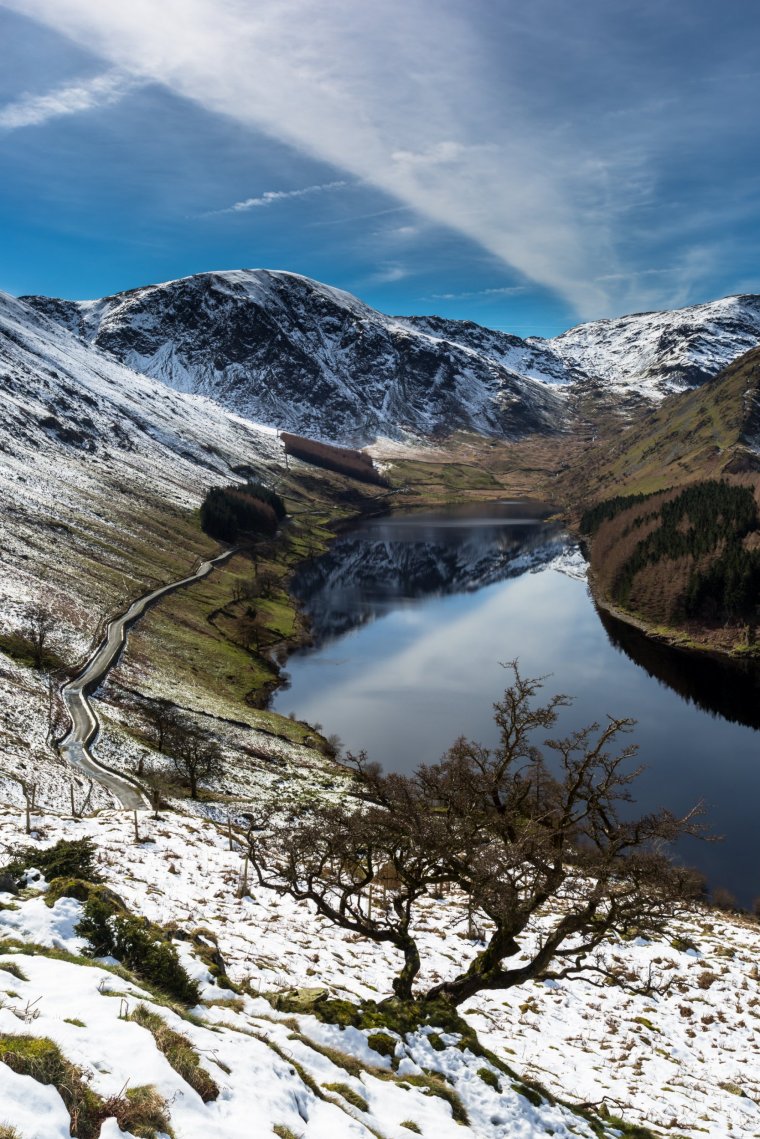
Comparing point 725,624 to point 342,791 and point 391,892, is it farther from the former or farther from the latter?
point 391,892

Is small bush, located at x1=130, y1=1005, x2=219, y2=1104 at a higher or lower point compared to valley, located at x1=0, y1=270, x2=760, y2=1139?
higher

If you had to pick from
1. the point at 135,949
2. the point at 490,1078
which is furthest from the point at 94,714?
the point at 490,1078

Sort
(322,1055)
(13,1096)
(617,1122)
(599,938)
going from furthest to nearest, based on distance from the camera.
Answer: (599,938)
(617,1122)
(322,1055)
(13,1096)

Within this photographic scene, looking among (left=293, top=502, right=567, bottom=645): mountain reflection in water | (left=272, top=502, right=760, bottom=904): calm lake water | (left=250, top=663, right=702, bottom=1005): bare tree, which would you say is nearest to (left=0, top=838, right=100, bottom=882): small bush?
(left=250, top=663, right=702, bottom=1005): bare tree

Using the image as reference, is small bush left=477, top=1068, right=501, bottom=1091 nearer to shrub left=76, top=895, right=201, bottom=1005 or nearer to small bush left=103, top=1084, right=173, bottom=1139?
shrub left=76, top=895, right=201, bottom=1005

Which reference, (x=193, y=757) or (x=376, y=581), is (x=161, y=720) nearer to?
(x=193, y=757)

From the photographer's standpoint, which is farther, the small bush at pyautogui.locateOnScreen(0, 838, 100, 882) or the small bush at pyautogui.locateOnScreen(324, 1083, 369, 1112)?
the small bush at pyautogui.locateOnScreen(0, 838, 100, 882)

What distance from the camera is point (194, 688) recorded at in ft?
272

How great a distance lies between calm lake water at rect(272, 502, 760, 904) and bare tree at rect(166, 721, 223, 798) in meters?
19.5

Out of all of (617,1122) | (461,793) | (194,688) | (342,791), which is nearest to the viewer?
(617,1122)

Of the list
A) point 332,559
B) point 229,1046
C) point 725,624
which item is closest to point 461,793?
point 229,1046

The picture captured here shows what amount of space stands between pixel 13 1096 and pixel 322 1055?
25.7 feet

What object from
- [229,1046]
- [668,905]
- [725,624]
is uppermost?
[725,624]

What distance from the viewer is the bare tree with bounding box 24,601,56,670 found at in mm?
71688
